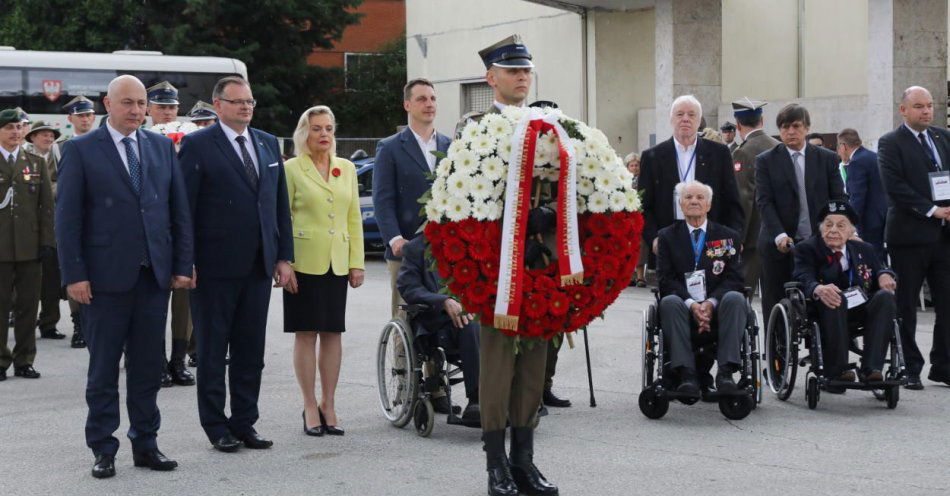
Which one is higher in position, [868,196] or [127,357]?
[868,196]

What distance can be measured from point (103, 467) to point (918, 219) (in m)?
6.03

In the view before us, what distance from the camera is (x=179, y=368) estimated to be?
10.4 meters

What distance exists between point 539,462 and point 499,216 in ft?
5.42

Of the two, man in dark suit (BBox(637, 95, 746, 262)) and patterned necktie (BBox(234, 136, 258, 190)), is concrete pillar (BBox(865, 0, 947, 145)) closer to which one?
man in dark suit (BBox(637, 95, 746, 262))

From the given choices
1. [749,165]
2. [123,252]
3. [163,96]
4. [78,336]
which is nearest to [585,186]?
[123,252]

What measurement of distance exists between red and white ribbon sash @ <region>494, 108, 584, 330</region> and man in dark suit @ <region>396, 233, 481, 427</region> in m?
1.75

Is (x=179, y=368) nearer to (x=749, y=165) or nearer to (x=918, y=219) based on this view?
(x=749, y=165)

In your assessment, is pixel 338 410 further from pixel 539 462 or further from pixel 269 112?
pixel 269 112

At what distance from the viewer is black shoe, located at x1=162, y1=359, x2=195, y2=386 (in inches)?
409

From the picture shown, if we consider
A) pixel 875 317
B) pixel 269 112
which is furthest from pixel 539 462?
pixel 269 112

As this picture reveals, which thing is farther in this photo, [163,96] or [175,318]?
[163,96]

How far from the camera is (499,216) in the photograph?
245 inches

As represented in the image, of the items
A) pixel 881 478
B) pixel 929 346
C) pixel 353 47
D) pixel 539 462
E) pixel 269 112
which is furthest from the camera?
pixel 353 47

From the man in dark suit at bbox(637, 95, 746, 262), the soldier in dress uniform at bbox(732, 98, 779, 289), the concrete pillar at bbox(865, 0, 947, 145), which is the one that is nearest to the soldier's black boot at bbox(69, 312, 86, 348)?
the man in dark suit at bbox(637, 95, 746, 262)
